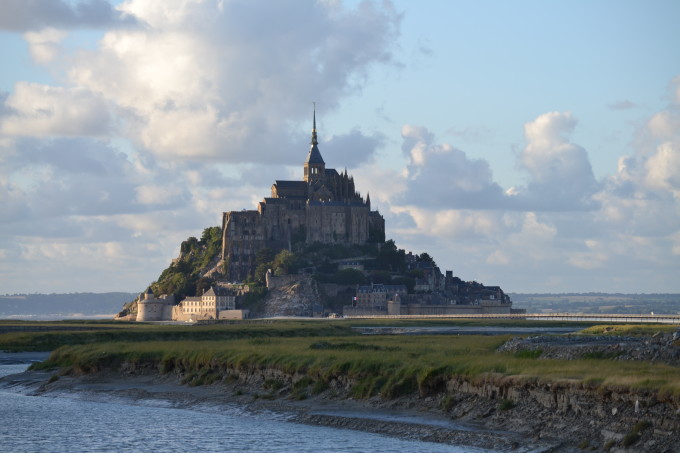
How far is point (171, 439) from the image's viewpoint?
135 feet

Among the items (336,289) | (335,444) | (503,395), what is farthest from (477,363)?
(336,289)

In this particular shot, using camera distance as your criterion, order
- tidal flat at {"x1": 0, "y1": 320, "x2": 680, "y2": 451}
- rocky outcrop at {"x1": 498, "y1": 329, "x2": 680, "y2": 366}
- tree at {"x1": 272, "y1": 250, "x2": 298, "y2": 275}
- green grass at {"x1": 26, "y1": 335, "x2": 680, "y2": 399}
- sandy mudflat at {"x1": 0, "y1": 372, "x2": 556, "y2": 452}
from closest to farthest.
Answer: tidal flat at {"x1": 0, "y1": 320, "x2": 680, "y2": 451}, green grass at {"x1": 26, "y1": 335, "x2": 680, "y2": 399}, sandy mudflat at {"x1": 0, "y1": 372, "x2": 556, "y2": 452}, rocky outcrop at {"x1": 498, "y1": 329, "x2": 680, "y2": 366}, tree at {"x1": 272, "y1": 250, "x2": 298, "y2": 275}

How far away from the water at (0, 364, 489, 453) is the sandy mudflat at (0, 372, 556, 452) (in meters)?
0.55

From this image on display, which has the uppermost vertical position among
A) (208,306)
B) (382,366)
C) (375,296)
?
(375,296)

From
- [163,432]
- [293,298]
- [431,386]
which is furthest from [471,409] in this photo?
[293,298]

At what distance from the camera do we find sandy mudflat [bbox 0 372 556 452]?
119 feet

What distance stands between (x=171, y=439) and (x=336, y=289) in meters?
155

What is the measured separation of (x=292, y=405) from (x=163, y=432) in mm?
5657

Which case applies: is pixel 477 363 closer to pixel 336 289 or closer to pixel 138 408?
pixel 138 408

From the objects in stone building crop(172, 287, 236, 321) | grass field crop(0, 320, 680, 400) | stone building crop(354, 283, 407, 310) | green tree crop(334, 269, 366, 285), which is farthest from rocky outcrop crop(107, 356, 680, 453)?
green tree crop(334, 269, 366, 285)

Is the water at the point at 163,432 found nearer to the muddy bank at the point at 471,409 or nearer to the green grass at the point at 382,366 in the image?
the muddy bank at the point at 471,409

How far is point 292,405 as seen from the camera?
4603cm

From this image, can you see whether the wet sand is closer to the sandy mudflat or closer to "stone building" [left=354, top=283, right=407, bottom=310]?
the sandy mudflat

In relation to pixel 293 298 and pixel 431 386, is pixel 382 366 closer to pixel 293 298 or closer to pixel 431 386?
pixel 431 386
